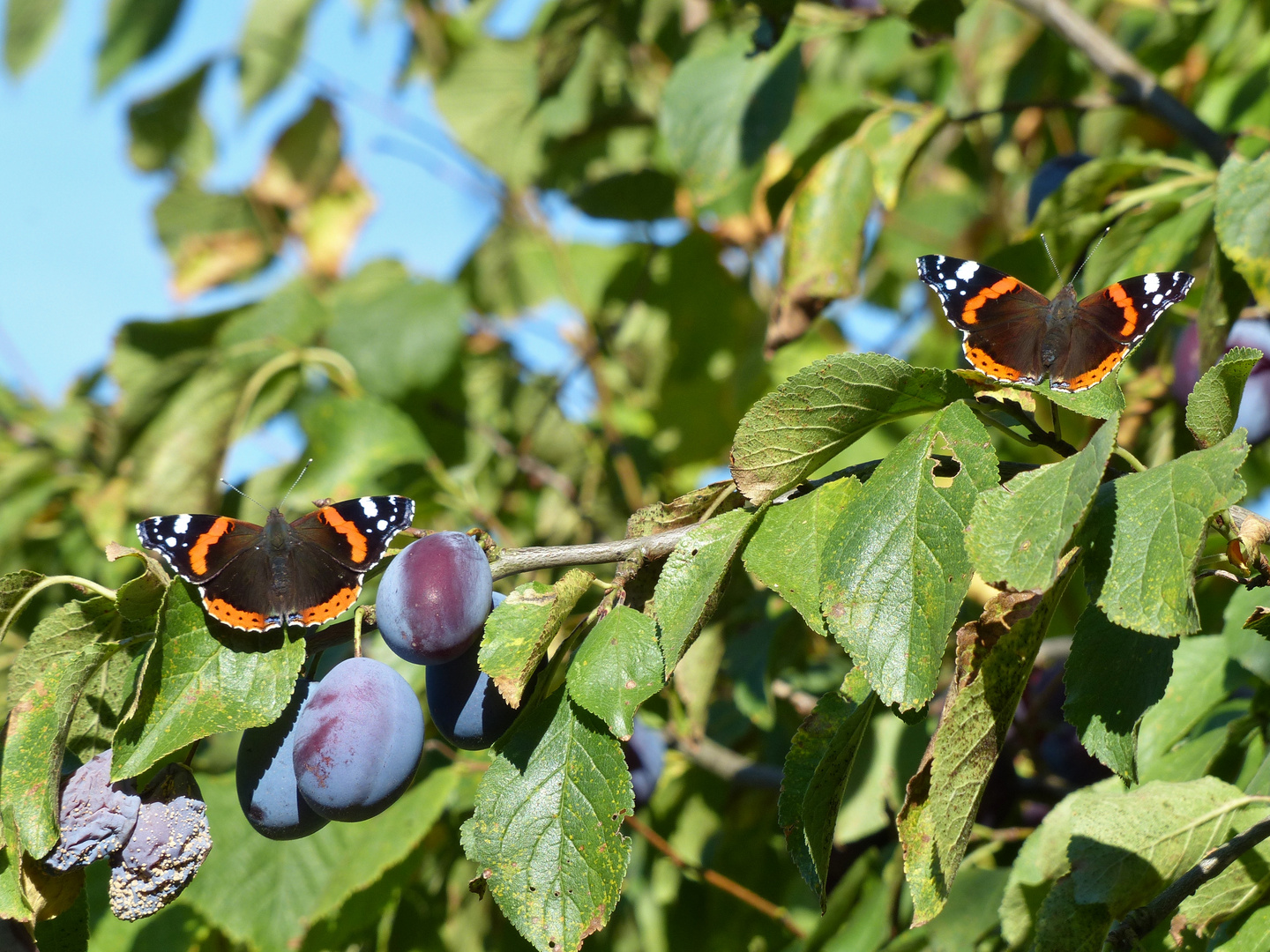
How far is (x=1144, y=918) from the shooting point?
0.83 m

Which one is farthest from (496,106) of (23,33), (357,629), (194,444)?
(357,629)

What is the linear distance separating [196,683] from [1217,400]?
812 mm

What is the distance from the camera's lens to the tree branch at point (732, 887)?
1573 millimetres

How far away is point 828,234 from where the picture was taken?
1.55 metres

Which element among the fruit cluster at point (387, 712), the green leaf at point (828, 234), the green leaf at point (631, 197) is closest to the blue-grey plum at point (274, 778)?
the fruit cluster at point (387, 712)

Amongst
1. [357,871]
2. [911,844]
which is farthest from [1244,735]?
[357,871]

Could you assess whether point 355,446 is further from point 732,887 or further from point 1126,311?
point 1126,311

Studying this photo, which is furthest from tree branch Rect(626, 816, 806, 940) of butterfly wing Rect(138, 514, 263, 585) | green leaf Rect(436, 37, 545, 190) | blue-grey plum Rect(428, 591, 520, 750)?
green leaf Rect(436, 37, 545, 190)

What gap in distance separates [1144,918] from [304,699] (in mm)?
714

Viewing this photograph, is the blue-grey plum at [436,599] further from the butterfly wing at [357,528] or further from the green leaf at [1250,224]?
the green leaf at [1250,224]

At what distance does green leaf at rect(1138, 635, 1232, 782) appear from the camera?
1158mm

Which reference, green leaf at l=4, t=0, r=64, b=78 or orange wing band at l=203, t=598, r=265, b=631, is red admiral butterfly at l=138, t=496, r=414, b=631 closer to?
orange wing band at l=203, t=598, r=265, b=631

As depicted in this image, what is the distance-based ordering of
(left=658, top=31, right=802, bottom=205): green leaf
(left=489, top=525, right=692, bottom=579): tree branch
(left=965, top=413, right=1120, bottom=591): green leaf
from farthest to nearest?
(left=658, top=31, right=802, bottom=205): green leaf
(left=489, top=525, right=692, bottom=579): tree branch
(left=965, top=413, right=1120, bottom=591): green leaf

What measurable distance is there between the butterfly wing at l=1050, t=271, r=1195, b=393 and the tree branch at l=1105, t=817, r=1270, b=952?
0.44 meters
